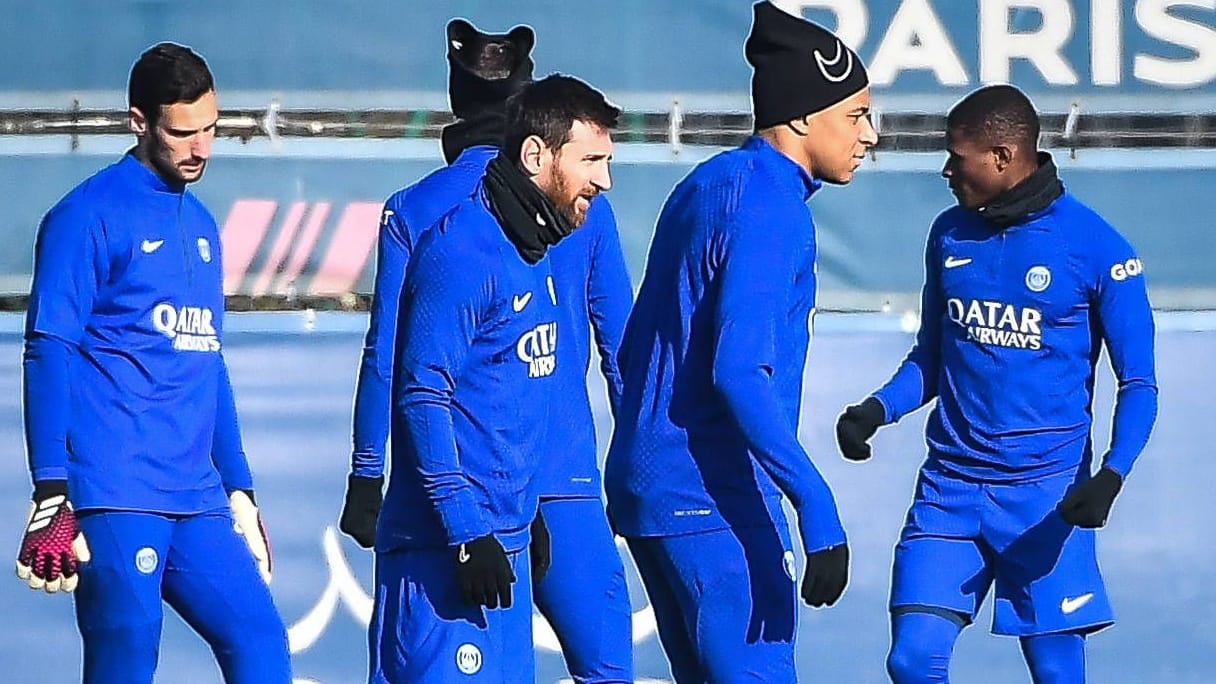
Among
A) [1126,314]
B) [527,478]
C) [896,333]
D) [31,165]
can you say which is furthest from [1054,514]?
[31,165]

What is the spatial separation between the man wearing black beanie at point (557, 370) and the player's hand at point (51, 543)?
0.61m

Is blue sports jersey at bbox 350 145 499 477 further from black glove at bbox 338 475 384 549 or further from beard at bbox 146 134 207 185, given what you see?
beard at bbox 146 134 207 185

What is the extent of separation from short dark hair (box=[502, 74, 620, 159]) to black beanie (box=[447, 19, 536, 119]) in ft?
3.67

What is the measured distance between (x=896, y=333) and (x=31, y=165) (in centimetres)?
234

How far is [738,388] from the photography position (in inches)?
177

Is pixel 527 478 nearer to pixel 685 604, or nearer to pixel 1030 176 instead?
→ pixel 685 604

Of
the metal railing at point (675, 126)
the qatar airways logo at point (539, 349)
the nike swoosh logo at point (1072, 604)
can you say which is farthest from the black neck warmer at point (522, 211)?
the metal railing at point (675, 126)

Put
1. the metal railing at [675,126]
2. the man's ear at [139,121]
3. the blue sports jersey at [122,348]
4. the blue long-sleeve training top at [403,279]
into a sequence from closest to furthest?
1. the blue sports jersey at [122,348]
2. the man's ear at [139,121]
3. the blue long-sleeve training top at [403,279]
4. the metal railing at [675,126]

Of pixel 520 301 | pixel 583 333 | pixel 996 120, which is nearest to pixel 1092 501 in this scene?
pixel 996 120

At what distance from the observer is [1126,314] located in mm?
5680

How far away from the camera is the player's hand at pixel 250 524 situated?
5.55 meters

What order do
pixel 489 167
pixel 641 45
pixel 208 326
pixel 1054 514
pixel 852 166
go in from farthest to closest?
1. pixel 641 45
2. pixel 1054 514
3. pixel 208 326
4. pixel 852 166
5. pixel 489 167

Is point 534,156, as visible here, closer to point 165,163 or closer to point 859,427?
point 165,163

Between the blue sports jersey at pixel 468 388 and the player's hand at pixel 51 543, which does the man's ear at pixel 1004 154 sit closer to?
the blue sports jersey at pixel 468 388
